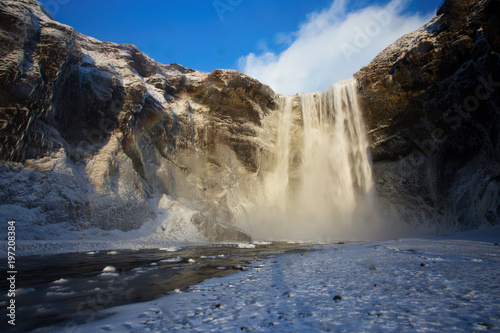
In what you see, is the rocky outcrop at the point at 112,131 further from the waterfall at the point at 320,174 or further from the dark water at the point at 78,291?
the dark water at the point at 78,291

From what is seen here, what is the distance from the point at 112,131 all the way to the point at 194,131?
25.7 feet

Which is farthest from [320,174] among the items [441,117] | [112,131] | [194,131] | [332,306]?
[332,306]

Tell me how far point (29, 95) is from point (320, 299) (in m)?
17.3

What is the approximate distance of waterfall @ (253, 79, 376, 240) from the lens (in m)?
23.6

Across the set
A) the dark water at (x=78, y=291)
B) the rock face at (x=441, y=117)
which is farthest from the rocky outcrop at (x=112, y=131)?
the rock face at (x=441, y=117)

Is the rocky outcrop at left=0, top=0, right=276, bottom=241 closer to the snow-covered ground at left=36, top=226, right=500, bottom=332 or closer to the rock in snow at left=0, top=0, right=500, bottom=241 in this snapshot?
the rock in snow at left=0, top=0, right=500, bottom=241

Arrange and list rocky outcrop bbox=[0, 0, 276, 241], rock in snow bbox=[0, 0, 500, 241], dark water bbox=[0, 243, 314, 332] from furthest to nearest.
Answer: rock in snow bbox=[0, 0, 500, 241] < rocky outcrop bbox=[0, 0, 276, 241] < dark water bbox=[0, 243, 314, 332]

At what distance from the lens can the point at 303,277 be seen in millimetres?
4176

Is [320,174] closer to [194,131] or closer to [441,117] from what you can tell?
[441,117]

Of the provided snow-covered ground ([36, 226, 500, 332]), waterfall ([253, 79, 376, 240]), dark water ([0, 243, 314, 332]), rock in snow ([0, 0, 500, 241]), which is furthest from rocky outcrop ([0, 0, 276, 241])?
snow-covered ground ([36, 226, 500, 332])

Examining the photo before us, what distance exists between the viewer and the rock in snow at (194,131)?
13602 millimetres

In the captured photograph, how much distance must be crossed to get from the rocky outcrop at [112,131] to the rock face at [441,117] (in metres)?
11.3

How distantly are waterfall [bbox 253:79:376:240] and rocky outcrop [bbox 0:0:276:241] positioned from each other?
271 cm

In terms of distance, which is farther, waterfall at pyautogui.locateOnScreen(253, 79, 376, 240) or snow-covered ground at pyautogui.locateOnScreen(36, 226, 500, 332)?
waterfall at pyautogui.locateOnScreen(253, 79, 376, 240)
